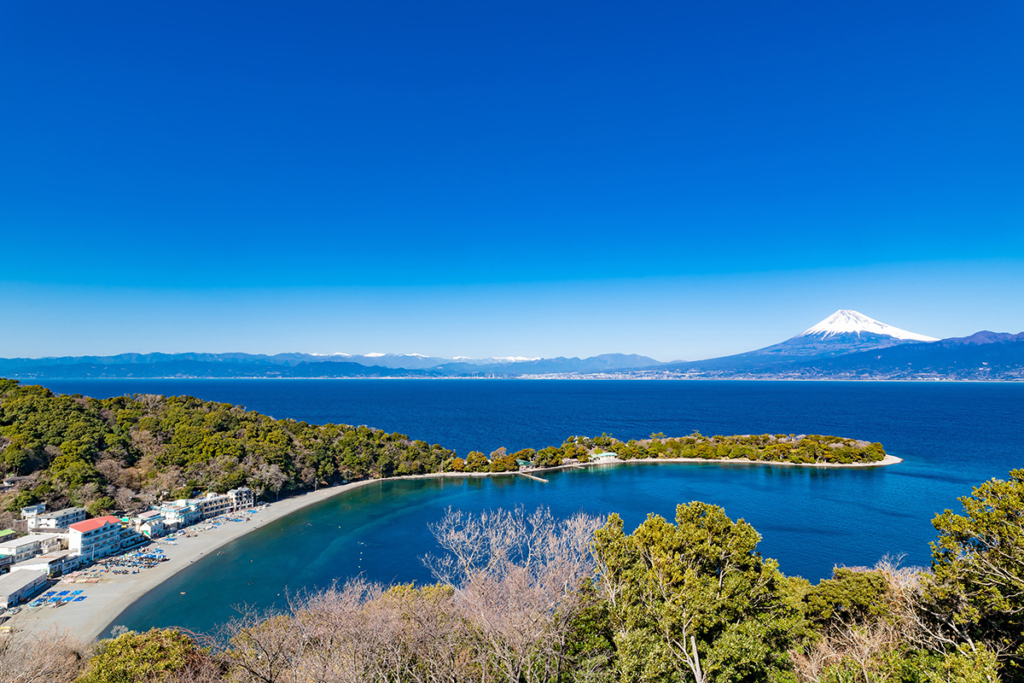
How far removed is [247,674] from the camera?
10.2 m

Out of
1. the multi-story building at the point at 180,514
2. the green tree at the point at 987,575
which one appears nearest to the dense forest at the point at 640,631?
the green tree at the point at 987,575

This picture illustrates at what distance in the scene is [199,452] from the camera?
Result: 137 feet

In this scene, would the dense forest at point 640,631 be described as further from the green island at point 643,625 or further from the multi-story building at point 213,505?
the multi-story building at point 213,505

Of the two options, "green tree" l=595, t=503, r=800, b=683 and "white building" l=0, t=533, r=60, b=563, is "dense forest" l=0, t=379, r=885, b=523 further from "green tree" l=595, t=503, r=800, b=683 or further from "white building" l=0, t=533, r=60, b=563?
"green tree" l=595, t=503, r=800, b=683

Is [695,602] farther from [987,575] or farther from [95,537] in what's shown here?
[95,537]

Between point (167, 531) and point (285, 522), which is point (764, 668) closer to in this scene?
point (285, 522)

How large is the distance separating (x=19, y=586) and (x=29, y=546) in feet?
15.9

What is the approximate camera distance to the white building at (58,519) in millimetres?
28516

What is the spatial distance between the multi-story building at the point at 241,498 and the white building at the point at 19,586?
13.8 metres

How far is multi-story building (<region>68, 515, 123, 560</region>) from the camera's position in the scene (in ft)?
85.0

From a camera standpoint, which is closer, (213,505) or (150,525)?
(150,525)

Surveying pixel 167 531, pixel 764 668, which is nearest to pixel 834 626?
pixel 764 668

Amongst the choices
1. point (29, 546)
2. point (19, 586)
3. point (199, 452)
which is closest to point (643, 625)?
point (19, 586)

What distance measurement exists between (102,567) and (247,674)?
76.9ft
